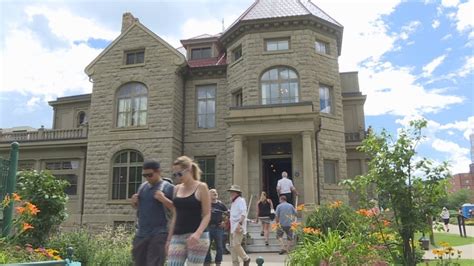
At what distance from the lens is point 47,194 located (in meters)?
9.88

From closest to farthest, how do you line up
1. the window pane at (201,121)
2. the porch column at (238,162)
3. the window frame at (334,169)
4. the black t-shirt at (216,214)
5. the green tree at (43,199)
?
the black t-shirt at (216,214) < the green tree at (43,199) < the porch column at (238,162) < the window frame at (334,169) < the window pane at (201,121)

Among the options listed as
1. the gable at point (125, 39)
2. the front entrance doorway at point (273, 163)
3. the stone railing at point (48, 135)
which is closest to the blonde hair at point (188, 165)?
the front entrance doorway at point (273, 163)

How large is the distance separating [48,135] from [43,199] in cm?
1683

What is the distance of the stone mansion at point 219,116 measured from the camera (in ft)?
62.3

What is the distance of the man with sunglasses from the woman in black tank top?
0.73 ft

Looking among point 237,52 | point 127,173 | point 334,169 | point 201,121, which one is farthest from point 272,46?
point 127,173

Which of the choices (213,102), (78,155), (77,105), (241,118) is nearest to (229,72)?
(213,102)

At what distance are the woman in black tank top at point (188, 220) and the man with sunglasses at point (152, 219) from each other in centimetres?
22

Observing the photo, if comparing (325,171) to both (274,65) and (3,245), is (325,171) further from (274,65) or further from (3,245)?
(3,245)

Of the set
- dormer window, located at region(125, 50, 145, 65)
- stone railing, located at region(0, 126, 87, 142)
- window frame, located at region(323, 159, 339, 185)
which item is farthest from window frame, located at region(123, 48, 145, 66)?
window frame, located at region(323, 159, 339, 185)

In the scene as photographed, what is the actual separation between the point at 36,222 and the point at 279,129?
10647mm

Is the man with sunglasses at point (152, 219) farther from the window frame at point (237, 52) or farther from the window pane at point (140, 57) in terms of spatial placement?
the window pane at point (140, 57)

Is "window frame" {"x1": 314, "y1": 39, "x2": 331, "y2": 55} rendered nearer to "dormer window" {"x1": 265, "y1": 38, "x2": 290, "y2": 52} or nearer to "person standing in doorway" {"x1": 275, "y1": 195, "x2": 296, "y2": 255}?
"dormer window" {"x1": 265, "y1": 38, "x2": 290, "y2": 52}

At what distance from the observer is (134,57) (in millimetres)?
23094
